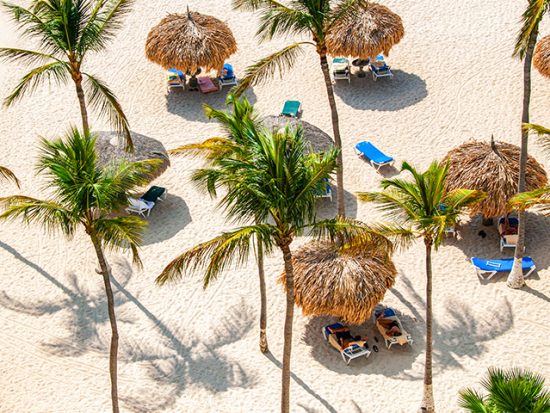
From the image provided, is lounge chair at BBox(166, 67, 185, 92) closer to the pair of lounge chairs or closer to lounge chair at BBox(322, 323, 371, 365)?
the pair of lounge chairs

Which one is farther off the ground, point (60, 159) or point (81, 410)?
point (60, 159)

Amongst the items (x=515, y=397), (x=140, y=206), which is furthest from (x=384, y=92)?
(x=515, y=397)

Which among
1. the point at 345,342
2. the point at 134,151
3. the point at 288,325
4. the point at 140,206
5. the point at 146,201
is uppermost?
the point at 134,151

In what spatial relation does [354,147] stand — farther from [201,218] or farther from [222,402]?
[222,402]

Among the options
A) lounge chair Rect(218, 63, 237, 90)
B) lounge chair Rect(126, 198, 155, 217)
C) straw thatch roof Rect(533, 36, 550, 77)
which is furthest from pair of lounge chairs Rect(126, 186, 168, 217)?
straw thatch roof Rect(533, 36, 550, 77)

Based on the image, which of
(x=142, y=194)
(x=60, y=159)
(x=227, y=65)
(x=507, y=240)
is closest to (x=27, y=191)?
(x=142, y=194)

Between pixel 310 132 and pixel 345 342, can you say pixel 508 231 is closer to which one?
pixel 345 342

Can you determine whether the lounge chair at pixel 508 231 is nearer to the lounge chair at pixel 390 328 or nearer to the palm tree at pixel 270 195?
the lounge chair at pixel 390 328
